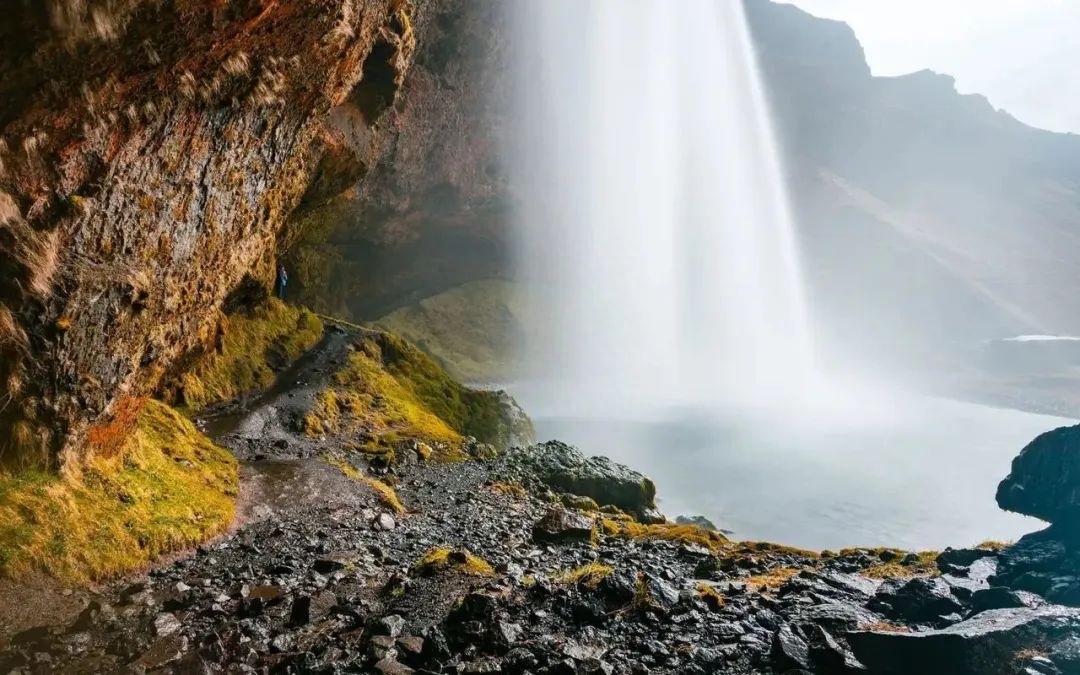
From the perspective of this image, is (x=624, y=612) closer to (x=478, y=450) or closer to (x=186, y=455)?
(x=186, y=455)

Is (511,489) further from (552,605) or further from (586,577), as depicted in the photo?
(552,605)

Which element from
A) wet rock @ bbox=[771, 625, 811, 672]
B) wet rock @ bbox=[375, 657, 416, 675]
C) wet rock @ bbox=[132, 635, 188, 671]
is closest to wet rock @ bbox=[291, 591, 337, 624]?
wet rock @ bbox=[132, 635, 188, 671]

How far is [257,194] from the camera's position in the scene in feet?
44.1

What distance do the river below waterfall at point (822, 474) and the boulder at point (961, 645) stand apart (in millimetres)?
19794

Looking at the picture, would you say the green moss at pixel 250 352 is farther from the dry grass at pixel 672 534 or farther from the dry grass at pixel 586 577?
the dry grass at pixel 586 577

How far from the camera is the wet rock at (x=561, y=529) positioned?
12352mm

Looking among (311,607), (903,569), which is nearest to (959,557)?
(903,569)

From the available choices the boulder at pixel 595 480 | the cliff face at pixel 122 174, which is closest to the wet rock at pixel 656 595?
the cliff face at pixel 122 174

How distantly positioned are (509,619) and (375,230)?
135 ft

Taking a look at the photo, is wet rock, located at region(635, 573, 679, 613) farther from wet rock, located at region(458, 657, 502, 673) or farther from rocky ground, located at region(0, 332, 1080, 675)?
wet rock, located at region(458, 657, 502, 673)

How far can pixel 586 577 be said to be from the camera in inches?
332

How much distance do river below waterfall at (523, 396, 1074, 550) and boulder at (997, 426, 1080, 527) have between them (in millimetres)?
15771

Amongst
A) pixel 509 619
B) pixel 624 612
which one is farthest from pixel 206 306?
pixel 624 612

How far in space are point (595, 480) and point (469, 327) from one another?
44207 mm
